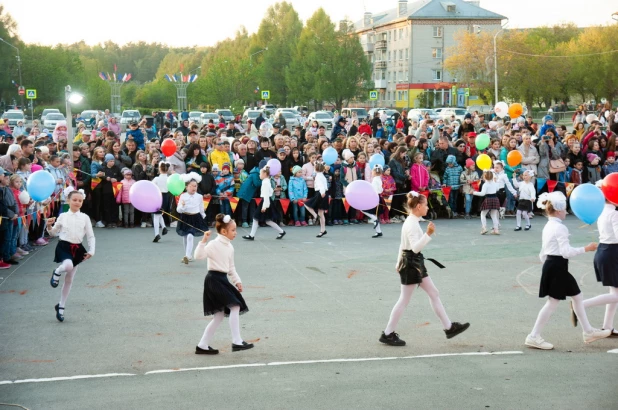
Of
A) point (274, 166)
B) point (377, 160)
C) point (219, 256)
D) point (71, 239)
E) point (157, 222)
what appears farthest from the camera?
point (377, 160)

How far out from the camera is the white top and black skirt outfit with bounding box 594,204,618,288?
9.06 meters

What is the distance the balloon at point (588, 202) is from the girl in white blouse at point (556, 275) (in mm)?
1042

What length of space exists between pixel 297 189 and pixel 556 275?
10.6 meters

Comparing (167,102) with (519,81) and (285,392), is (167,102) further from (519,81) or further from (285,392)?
(285,392)

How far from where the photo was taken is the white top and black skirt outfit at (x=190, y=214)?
14.2 m

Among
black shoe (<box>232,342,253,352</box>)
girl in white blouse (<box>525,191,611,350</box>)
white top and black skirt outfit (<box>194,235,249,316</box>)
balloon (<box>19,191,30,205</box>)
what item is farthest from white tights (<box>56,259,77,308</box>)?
girl in white blouse (<box>525,191,611,350</box>)

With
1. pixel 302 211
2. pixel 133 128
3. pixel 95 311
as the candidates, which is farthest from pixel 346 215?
pixel 95 311

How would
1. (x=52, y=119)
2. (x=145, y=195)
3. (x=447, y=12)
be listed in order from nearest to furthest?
(x=145, y=195), (x=52, y=119), (x=447, y=12)

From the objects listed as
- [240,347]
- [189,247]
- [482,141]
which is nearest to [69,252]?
[240,347]

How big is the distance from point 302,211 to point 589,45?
6792 cm

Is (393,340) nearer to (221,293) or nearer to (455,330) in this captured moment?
(455,330)

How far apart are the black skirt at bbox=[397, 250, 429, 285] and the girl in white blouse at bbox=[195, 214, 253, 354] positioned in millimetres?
1804

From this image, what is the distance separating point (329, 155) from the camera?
19.1 m

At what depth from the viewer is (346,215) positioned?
63.8 ft
